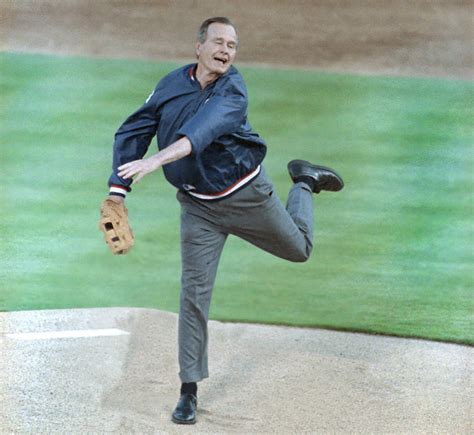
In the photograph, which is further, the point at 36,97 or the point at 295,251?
the point at 36,97

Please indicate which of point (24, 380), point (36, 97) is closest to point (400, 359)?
point (24, 380)

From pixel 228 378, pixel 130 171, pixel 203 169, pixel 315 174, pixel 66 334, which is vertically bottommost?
pixel 66 334

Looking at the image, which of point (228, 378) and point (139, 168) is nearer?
point (139, 168)

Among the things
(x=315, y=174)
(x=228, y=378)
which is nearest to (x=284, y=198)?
(x=315, y=174)

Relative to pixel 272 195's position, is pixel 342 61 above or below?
below

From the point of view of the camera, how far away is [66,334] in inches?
237

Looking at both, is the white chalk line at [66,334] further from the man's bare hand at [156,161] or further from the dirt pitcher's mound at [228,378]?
the man's bare hand at [156,161]

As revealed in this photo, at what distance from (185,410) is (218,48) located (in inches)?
59.7

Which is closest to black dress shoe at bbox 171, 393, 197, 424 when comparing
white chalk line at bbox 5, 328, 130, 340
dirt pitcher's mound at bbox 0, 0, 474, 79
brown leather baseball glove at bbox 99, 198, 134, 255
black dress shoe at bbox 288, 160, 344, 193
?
brown leather baseball glove at bbox 99, 198, 134, 255

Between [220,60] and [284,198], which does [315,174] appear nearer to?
[220,60]

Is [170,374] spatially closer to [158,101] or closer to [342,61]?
[158,101]

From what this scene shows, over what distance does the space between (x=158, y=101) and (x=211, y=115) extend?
320mm

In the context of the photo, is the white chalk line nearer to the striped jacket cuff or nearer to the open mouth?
the striped jacket cuff

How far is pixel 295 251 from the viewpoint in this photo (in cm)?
534
